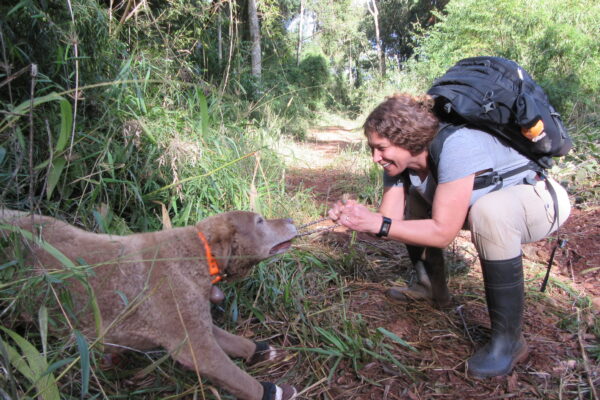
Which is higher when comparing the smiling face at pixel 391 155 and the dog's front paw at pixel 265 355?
the smiling face at pixel 391 155

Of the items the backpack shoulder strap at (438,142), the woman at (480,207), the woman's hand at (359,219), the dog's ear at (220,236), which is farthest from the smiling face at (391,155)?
the dog's ear at (220,236)

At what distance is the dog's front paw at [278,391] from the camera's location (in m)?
1.94

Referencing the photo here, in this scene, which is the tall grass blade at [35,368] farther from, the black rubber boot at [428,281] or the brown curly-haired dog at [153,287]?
the black rubber boot at [428,281]

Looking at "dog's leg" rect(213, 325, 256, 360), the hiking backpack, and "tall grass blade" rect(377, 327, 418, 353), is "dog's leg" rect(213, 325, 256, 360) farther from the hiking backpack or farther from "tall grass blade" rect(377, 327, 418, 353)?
the hiking backpack

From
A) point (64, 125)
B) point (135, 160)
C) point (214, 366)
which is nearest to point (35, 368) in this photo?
point (214, 366)

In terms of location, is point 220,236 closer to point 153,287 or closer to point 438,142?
point 153,287

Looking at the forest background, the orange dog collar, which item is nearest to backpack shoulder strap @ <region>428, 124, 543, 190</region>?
the forest background

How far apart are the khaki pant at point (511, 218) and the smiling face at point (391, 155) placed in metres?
0.49

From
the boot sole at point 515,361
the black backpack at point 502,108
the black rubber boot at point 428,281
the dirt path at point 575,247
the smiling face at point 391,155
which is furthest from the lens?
the dirt path at point 575,247

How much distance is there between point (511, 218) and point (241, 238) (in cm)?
156

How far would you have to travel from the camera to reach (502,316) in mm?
2234

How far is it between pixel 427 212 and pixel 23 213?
2600 millimetres

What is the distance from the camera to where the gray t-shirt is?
217 cm

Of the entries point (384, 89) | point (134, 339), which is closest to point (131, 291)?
point (134, 339)
